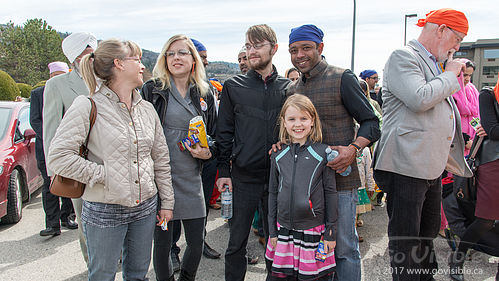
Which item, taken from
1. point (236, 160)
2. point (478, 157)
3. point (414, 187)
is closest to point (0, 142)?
point (236, 160)

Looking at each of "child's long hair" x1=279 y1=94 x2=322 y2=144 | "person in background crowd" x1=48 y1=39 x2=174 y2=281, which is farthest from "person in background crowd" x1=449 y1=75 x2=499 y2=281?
"person in background crowd" x1=48 y1=39 x2=174 y2=281

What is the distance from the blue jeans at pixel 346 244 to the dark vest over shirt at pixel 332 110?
12 cm

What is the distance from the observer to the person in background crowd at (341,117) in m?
2.38

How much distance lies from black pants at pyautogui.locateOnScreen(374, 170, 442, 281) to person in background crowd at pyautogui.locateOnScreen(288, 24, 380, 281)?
0.97 ft

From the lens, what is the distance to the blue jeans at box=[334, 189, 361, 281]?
Result: 2398mm

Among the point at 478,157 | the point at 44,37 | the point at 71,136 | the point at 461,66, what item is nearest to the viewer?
the point at 71,136

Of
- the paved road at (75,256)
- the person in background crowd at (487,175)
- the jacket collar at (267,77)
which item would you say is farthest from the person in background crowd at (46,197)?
the person in background crowd at (487,175)

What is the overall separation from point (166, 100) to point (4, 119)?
4.25m

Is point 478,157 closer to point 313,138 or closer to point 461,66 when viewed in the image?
point 461,66

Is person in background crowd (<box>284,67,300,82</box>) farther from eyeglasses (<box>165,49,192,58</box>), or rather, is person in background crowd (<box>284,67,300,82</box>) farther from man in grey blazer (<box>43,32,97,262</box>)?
man in grey blazer (<box>43,32,97,262</box>)

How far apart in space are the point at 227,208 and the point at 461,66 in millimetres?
2043

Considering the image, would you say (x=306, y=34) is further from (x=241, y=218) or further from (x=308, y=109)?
(x=241, y=218)

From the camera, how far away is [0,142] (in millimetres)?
4930

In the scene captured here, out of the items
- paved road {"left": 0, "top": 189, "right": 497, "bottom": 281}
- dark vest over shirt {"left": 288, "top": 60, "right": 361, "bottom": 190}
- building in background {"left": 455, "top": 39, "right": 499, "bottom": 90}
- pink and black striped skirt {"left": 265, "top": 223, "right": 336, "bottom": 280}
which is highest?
building in background {"left": 455, "top": 39, "right": 499, "bottom": 90}
